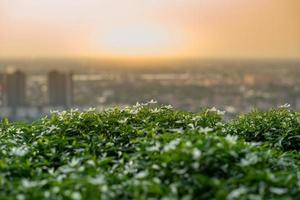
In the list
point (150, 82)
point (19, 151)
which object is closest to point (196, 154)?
point (19, 151)

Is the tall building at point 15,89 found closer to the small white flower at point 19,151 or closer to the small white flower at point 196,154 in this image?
the small white flower at point 19,151

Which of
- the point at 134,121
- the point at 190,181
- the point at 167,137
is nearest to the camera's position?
the point at 190,181

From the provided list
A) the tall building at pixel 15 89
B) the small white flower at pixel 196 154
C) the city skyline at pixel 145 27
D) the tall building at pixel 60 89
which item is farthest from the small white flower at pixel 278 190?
the city skyline at pixel 145 27

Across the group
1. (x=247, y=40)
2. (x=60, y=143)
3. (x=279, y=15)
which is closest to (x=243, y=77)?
(x=247, y=40)

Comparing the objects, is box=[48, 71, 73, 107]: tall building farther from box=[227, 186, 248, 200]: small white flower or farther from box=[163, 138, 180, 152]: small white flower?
box=[227, 186, 248, 200]: small white flower

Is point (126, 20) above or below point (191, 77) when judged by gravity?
above

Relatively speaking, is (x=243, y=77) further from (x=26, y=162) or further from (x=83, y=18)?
(x=26, y=162)

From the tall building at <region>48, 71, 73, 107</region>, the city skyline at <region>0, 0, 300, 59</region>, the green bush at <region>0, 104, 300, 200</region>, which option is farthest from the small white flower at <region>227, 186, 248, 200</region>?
the city skyline at <region>0, 0, 300, 59</region>
